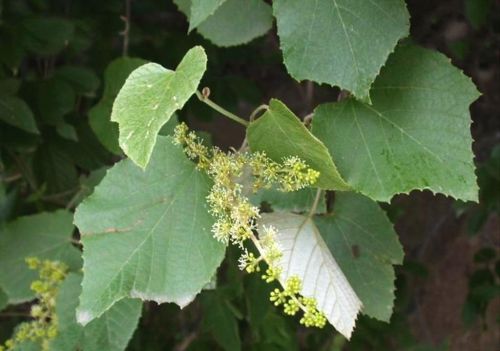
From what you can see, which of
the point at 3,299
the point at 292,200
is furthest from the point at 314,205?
the point at 3,299

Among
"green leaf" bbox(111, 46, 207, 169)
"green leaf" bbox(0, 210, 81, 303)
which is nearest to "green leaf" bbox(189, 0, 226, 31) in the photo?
"green leaf" bbox(111, 46, 207, 169)

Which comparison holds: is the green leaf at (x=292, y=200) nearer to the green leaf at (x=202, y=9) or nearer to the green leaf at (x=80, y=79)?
the green leaf at (x=202, y=9)

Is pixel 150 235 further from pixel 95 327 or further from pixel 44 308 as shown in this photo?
pixel 44 308

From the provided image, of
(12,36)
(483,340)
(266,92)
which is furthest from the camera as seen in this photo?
(266,92)

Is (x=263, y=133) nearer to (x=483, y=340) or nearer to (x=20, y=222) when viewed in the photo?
(x=20, y=222)

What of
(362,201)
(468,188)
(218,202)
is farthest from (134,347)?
(468,188)

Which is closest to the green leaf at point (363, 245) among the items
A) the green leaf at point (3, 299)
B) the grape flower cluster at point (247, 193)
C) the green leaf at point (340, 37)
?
the grape flower cluster at point (247, 193)
